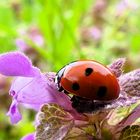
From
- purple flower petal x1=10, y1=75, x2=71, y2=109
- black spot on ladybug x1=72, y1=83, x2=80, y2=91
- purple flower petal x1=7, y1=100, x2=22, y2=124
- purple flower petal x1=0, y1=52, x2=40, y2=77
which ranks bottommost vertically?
purple flower petal x1=7, y1=100, x2=22, y2=124

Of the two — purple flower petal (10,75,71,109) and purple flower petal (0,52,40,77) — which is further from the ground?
purple flower petal (0,52,40,77)

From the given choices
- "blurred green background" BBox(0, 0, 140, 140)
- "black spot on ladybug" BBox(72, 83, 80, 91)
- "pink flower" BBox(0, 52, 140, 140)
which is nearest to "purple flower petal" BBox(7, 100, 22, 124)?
"pink flower" BBox(0, 52, 140, 140)

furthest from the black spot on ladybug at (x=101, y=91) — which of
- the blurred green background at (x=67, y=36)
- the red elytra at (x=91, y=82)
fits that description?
the blurred green background at (x=67, y=36)

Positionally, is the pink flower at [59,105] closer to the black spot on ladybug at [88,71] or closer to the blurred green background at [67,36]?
the black spot on ladybug at [88,71]

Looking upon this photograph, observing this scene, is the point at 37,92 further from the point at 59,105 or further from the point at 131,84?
the point at 131,84

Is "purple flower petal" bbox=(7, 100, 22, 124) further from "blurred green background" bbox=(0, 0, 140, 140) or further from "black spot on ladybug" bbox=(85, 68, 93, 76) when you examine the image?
"blurred green background" bbox=(0, 0, 140, 140)
